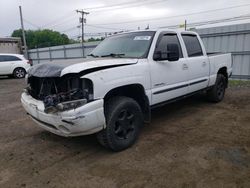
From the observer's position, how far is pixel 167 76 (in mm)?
4277

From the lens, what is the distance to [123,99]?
11.8 feet

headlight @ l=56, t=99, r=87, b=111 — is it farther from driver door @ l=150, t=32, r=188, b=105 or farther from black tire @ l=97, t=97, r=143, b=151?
driver door @ l=150, t=32, r=188, b=105

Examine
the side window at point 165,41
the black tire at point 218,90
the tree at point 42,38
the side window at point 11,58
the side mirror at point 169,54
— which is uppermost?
the tree at point 42,38

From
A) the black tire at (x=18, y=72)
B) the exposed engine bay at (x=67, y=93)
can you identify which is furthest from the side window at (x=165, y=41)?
the black tire at (x=18, y=72)

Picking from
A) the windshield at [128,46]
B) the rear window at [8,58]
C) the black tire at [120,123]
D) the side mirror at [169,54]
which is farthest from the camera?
the rear window at [8,58]

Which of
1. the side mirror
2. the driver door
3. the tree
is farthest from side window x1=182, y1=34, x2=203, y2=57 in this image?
the tree

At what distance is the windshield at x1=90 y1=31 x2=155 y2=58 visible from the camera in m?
4.12

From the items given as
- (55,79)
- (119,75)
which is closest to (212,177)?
(119,75)

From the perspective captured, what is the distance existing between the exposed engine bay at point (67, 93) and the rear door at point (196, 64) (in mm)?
2558

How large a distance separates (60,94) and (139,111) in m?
1.30

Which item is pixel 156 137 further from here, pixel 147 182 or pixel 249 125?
pixel 249 125

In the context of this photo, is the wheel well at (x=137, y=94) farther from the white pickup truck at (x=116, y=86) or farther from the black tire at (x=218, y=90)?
the black tire at (x=218, y=90)

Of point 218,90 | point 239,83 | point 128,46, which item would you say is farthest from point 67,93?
point 239,83

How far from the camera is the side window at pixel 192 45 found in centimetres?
508
